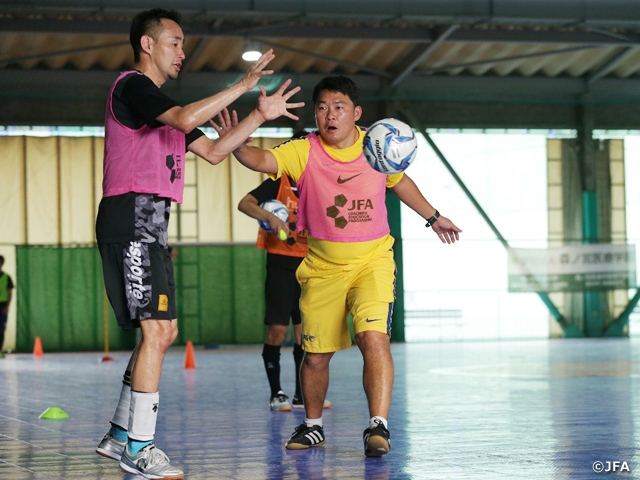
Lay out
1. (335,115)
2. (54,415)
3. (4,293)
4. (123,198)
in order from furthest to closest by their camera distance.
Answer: (4,293)
(54,415)
(335,115)
(123,198)

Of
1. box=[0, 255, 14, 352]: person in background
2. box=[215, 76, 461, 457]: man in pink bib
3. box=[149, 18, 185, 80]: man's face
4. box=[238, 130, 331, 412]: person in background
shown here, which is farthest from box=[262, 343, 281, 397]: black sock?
box=[0, 255, 14, 352]: person in background

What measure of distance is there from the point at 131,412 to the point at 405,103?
18.3 metres

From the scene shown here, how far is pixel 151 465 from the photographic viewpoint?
4.39 m

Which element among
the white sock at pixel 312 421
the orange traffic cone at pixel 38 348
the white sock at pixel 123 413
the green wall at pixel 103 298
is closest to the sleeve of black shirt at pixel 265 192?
the white sock at pixel 312 421

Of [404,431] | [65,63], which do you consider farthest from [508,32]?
[404,431]

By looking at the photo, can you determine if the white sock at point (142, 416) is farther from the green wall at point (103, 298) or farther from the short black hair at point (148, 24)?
the green wall at point (103, 298)

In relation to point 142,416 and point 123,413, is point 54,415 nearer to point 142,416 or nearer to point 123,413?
point 123,413

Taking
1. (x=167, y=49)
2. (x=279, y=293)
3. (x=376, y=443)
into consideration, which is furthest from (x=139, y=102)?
(x=279, y=293)

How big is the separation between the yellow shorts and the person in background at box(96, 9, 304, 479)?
1031 millimetres

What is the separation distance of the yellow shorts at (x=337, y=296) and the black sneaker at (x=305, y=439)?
1.43 feet

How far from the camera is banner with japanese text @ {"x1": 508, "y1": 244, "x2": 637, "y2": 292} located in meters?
22.6

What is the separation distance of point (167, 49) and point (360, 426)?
9.33 feet

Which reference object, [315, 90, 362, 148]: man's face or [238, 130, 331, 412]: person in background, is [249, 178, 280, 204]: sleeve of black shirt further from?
[315, 90, 362, 148]: man's face

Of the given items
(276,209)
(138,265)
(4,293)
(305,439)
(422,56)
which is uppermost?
(422,56)
